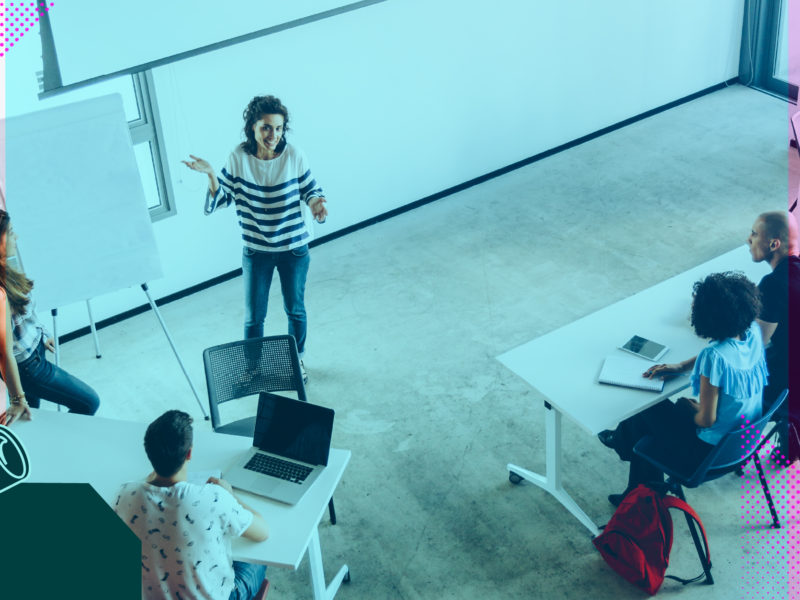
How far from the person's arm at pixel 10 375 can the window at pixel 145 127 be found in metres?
1.68

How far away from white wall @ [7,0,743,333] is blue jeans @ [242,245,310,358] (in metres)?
1.20

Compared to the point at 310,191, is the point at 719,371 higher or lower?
lower

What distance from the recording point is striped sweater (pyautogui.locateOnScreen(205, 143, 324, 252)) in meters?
4.84

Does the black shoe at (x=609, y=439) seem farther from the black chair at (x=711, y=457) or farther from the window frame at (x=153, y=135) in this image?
the window frame at (x=153, y=135)

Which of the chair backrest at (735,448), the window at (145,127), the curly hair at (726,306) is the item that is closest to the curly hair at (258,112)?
the window at (145,127)

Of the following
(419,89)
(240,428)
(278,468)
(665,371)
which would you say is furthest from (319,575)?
(419,89)

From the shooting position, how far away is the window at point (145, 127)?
5514 millimetres

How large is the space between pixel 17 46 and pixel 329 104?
2142 mm

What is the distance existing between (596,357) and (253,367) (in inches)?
63.5

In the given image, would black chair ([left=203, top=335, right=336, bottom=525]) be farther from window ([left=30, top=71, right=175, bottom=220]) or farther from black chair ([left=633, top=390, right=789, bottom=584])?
window ([left=30, top=71, right=175, bottom=220])

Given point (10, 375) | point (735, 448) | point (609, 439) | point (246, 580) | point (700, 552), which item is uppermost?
point (10, 375)

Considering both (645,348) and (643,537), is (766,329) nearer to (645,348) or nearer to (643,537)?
(645,348)

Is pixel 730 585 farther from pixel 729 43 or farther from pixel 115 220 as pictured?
pixel 729 43

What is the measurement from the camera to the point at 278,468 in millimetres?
3721
